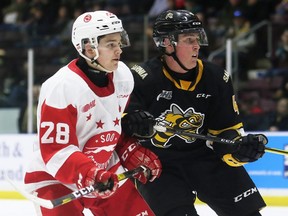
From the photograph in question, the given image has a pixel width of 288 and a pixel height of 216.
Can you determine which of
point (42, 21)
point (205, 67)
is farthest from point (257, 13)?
point (205, 67)

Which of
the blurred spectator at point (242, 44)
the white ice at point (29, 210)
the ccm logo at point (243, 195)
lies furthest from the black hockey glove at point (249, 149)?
the blurred spectator at point (242, 44)

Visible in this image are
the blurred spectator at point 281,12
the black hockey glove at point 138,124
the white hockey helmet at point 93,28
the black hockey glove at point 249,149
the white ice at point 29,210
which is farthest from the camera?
the blurred spectator at point 281,12

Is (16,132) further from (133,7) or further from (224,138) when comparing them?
(224,138)

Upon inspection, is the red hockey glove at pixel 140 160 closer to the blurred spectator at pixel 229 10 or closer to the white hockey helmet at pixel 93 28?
the white hockey helmet at pixel 93 28

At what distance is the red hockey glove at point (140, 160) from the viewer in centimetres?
308

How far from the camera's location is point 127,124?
123 inches

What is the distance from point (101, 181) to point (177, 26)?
92 centimetres

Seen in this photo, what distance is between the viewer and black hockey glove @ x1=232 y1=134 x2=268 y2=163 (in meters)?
3.24

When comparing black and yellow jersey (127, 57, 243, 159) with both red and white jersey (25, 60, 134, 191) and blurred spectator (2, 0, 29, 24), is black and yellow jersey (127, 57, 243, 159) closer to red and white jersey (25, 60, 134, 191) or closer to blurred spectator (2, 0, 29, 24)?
red and white jersey (25, 60, 134, 191)

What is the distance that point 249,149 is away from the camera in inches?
127

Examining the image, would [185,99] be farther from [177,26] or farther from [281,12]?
[281,12]

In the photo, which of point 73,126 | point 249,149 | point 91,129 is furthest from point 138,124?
point 249,149

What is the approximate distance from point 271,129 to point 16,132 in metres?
2.08

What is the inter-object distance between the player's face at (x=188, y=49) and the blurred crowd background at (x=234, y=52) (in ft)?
8.74
